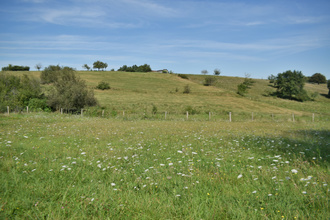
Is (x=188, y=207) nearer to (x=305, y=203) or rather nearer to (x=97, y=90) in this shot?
(x=305, y=203)

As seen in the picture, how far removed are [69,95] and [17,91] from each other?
465 inches

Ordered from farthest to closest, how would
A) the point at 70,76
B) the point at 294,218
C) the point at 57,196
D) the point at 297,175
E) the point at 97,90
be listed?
the point at 97,90, the point at 70,76, the point at 297,175, the point at 57,196, the point at 294,218

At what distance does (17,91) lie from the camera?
44.4m

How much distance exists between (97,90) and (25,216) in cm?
7276

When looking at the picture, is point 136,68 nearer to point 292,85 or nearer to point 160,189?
point 292,85

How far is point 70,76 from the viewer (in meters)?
45.2

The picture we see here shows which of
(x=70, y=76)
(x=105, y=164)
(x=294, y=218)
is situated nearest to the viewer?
(x=294, y=218)

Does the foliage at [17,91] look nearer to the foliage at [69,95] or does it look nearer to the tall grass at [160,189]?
the foliage at [69,95]

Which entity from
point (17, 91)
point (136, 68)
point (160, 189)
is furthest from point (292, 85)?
point (160, 189)

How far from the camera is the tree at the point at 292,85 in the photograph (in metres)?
90.1

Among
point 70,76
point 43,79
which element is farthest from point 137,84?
point 70,76

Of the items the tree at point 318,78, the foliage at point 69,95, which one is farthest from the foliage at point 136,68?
the tree at point 318,78

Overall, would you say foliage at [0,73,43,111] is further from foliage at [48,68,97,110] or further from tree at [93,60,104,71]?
tree at [93,60,104,71]

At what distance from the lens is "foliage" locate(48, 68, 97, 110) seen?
41781 mm
